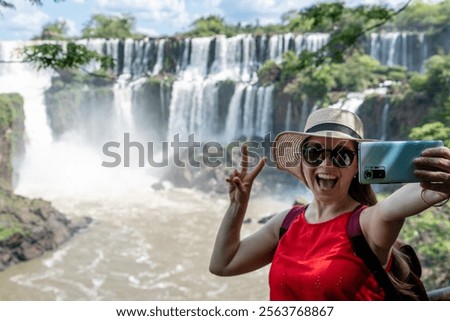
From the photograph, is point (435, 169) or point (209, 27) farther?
point (209, 27)

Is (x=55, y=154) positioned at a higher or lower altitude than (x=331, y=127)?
lower

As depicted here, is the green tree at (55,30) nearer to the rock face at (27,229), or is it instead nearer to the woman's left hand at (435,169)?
the rock face at (27,229)

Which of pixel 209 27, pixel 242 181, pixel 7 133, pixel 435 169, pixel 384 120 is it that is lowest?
pixel 7 133

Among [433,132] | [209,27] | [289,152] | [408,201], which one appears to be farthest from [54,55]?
[209,27]

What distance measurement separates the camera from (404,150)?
85cm

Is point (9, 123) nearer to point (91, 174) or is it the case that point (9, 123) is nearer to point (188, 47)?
point (91, 174)

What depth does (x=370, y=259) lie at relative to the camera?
958 millimetres

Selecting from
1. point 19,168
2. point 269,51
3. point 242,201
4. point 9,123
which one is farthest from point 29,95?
point 242,201

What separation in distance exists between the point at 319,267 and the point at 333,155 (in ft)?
0.65

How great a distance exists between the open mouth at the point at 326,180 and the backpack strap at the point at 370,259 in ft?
0.29

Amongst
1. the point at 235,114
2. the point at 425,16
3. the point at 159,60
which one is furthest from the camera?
the point at 159,60

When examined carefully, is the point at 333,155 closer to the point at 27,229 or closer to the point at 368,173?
the point at 368,173

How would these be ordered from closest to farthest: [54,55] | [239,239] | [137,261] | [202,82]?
[239,239], [54,55], [137,261], [202,82]

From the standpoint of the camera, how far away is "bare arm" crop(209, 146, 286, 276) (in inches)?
44.9
